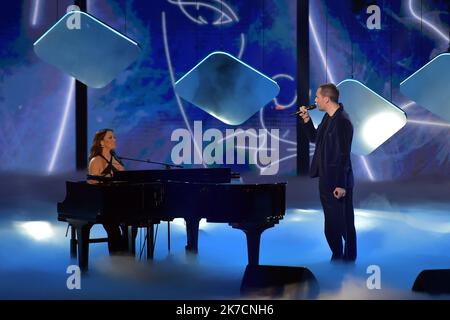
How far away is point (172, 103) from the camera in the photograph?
10.0m

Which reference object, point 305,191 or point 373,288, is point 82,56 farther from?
point 373,288

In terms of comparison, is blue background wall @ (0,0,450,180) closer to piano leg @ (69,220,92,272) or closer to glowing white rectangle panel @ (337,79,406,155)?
glowing white rectangle panel @ (337,79,406,155)

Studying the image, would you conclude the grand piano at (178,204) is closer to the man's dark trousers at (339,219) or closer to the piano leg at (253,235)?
the piano leg at (253,235)

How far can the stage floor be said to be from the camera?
4.65 m

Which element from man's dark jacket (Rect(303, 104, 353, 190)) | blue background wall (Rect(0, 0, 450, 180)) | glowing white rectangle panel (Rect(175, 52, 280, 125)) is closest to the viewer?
man's dark jacket (Rect(303, 104, 353, 190))

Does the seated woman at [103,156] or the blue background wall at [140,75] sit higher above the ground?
the blue background wall at [140,75]

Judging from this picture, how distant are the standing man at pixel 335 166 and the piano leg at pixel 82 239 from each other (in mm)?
1755

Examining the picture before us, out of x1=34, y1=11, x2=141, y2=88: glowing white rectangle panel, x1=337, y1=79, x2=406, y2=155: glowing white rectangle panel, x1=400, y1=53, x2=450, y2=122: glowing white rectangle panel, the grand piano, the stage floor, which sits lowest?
the stage floor

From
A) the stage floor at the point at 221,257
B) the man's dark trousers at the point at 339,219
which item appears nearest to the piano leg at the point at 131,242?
the stage floor at the point at 221,257

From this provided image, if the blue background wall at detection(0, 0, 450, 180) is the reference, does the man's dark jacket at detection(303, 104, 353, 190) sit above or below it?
below

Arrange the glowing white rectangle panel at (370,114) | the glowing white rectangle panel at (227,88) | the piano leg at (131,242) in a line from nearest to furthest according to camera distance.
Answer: the piano leg at (131,242) < the glowing white rectangle panel at (370,114) < the glowing white rectangle panel at (227,88)

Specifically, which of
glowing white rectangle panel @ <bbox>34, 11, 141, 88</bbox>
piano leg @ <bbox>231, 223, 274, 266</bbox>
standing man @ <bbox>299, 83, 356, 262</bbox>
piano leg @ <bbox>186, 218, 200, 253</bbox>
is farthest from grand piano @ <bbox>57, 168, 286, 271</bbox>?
glowing white rectangle panel @ <bbox>34, 11, 141, 88</bbox>

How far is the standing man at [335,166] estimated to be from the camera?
539 centimetres

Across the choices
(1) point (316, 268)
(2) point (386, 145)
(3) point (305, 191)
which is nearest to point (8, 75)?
(3) point (305, 191)
